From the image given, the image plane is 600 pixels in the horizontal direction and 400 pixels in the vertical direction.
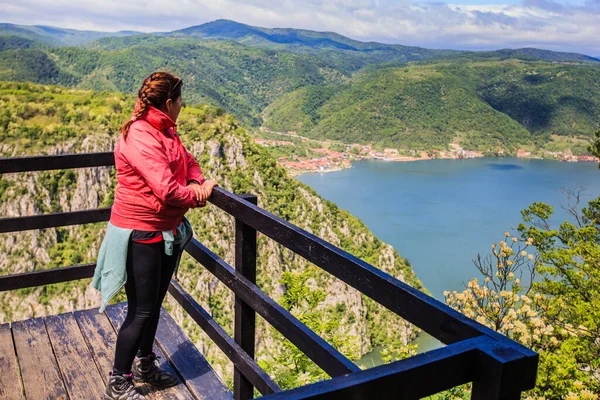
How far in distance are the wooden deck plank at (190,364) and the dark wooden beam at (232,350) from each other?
0.19m

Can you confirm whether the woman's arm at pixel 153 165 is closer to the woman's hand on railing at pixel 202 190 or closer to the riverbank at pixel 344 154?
the woman's hand on railing at pixel 202 190

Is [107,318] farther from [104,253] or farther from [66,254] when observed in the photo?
[66,254]

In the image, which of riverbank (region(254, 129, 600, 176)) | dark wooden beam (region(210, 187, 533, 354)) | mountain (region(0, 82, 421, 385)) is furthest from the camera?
riverbank (region(254, 129, 600, 176))

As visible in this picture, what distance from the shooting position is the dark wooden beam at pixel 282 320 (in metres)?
1.26

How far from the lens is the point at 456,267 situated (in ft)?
131

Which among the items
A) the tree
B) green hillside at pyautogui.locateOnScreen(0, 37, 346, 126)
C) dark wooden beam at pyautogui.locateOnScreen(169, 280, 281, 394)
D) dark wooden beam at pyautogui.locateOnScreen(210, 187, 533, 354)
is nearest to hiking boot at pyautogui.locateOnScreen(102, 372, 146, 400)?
dark wooden beam at pyautogui.locateOnScreen(169, 280, 281, 394)

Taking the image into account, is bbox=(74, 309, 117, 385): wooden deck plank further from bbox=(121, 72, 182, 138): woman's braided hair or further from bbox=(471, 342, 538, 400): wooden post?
bbox=(471, 342, 538, 400): wooden post

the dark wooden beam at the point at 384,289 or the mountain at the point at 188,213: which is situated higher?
the dark wooden beam at the point at 384,289

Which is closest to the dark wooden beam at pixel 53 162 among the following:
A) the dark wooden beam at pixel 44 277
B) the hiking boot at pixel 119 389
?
the dark wooden beam at pixel 44 277

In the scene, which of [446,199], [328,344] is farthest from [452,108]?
[328,344]

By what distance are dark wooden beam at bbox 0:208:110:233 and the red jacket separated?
2.86 feet

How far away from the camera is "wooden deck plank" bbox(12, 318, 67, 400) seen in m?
2.01

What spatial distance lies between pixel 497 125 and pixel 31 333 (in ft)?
318

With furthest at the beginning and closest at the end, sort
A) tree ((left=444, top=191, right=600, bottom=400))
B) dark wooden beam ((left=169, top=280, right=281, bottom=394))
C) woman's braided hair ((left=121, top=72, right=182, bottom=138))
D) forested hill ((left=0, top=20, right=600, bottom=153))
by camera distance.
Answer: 1. forested hill ((left=0, top=20, right=600, bottom=153))
2. tree ((left=444, top=191, right=600, bottom=400))
3. woman's braided hair ((left=121, top=72, right=182, bottom=138))
4. dark wooden beam ((left=169, top=280, right=281, bottom=394))
